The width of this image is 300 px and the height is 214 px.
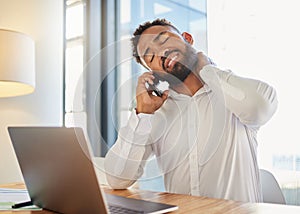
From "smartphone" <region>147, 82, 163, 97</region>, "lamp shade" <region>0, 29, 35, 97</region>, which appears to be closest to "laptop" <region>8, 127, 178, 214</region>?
"smartphone" <region>147, 82, 163, 97</region>

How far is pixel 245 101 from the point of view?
1201mm

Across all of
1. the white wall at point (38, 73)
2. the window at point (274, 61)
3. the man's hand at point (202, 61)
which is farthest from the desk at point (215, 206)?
the white wall at point (38, 73)

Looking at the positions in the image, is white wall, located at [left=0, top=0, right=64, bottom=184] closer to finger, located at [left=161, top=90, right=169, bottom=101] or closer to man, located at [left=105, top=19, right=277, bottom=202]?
man, located at [left=105, top=19, right=277, bottom=202]

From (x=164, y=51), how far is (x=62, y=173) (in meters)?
0.53

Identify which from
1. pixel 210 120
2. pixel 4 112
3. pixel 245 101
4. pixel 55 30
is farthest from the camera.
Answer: pixel 55 30

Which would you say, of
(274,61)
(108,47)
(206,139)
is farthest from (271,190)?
(108,47)

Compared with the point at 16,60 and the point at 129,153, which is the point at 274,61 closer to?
the point at 129,153

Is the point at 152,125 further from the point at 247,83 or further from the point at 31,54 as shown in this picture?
the point at 31,54

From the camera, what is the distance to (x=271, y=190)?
1331 millimetres

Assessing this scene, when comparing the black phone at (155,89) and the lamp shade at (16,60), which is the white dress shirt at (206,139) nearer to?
the black phone at (155,89)

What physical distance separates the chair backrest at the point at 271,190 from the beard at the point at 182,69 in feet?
1.58

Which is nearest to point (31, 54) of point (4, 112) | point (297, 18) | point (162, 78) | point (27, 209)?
point (4, 112)

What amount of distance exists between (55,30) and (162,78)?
5.15 ft

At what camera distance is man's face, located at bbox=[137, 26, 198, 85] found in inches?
45.1
